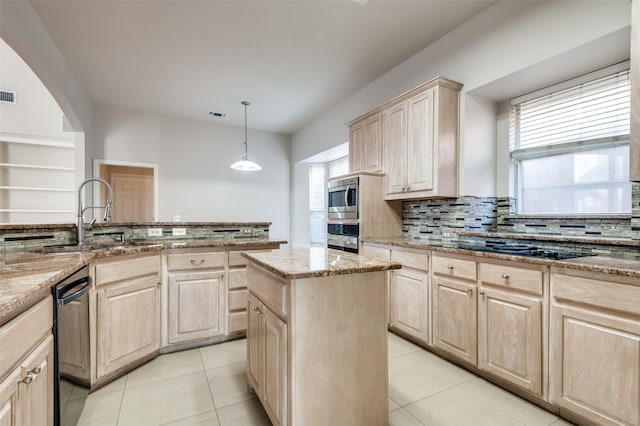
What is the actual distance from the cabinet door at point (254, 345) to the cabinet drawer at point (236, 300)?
3.00 ft

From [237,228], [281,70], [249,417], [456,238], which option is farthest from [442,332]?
[281,70]

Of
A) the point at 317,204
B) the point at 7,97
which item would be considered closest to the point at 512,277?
the point at 317,204

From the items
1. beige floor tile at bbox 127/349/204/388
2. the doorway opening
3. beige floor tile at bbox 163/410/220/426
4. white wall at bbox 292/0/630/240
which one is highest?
white wall at bbox 292/0/630/240

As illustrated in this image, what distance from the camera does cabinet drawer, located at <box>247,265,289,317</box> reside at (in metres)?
1.33

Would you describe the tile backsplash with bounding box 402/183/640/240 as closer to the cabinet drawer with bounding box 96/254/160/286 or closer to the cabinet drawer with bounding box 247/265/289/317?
the cabinet drawer with bounding box 247/265/289/317

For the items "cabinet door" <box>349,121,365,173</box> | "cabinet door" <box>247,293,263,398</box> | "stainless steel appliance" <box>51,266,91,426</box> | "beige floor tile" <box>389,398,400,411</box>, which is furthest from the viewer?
"cabinet door" <box>349,121,365,173</box>

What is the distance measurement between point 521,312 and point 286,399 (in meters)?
1.44

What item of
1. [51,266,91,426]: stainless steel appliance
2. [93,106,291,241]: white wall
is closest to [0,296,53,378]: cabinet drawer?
[51,266,91,426]: stainless steel appliance

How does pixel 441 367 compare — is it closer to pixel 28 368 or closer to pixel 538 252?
pixel 538 252

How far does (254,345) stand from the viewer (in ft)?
5.55

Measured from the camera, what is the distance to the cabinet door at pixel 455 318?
2.06 meters

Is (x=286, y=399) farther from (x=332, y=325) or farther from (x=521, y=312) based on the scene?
(x=521, y=312)

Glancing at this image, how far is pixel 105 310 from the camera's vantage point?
1947 millimetres

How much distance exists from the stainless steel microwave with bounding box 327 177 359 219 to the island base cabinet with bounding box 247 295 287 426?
1754 millimetres
